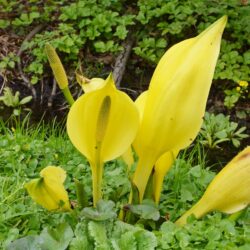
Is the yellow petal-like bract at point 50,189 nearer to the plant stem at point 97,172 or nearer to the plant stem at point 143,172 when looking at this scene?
the plant stem at point 97,172

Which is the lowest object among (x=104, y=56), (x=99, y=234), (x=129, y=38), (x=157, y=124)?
(x=104, y=56)

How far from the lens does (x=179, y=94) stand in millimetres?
1665

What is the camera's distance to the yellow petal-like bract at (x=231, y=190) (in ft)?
5.85

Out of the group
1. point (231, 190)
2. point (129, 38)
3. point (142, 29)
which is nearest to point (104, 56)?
point (129, 38)

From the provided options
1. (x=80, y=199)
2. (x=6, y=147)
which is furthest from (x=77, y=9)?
(x=80, y=199)

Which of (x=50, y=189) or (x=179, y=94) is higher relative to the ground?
(x=179, y=94)

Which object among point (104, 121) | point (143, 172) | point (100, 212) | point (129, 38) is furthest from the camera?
point (129, 38)

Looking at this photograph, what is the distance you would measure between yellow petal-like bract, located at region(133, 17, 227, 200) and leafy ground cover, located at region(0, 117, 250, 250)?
0.77ft

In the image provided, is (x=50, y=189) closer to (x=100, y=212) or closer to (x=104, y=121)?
(x=100, y=212)

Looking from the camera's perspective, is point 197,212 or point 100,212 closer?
point 100,212

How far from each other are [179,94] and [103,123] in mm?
227

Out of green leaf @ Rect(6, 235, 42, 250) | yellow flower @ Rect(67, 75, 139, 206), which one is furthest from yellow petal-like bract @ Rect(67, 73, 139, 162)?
green leaf @ Rect(6, 235, 42, 250)

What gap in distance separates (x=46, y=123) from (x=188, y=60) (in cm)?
219

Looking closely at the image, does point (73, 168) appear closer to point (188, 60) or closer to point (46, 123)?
point (188, 60)
